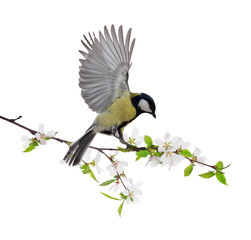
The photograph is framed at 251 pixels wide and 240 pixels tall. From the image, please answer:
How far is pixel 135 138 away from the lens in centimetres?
165

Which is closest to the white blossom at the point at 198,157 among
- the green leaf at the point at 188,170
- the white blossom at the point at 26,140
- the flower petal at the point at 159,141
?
the green leaf at the point at 188,170

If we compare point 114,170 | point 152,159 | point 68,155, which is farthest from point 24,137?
point 152,159

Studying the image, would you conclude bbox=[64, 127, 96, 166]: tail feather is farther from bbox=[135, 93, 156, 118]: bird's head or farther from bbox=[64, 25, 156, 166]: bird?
bbox=[135, 93, 156, 118]: bird's head

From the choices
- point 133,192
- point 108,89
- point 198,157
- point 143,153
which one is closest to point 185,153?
point 198,157

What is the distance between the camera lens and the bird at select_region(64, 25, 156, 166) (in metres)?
1.61

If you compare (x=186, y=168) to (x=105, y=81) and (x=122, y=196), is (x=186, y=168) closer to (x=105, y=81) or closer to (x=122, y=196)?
(x=122, y=196)

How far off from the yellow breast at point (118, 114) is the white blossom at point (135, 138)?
0.21 feet

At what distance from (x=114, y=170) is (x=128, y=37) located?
0.59 metres

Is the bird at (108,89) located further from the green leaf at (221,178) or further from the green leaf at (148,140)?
the green leaf at (221,178)

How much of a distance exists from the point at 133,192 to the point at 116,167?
0.13 m

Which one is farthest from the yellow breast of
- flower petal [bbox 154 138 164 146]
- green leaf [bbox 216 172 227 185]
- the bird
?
green leaf [bbox 216 172 227 185]

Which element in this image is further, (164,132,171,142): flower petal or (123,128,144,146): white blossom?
(123,128,144,146): white blossom

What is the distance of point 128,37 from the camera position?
1621 millimetres

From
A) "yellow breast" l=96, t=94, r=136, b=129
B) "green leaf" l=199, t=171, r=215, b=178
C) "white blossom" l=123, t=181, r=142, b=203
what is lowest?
"white blossom" l=123, t=181, r=142, b=203
